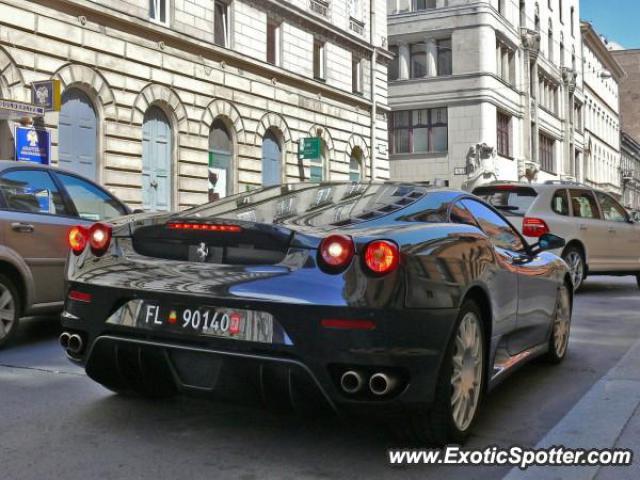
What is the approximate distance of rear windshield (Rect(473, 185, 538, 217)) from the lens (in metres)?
10.3

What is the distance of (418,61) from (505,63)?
6.07m

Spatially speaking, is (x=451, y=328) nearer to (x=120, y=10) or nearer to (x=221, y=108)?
(x=120, y=10)

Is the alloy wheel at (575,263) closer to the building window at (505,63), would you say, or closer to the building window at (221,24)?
the building window at (221,24)

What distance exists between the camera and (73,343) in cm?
362

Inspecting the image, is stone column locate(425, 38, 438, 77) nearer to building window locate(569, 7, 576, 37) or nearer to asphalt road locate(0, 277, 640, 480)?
building window locate(569, 7, 576, 37)

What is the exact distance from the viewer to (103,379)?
12.4 ft

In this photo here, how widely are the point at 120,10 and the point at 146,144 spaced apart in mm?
3389

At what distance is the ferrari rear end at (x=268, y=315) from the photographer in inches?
121

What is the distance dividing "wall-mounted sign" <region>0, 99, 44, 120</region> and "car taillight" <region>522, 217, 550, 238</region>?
383 inches

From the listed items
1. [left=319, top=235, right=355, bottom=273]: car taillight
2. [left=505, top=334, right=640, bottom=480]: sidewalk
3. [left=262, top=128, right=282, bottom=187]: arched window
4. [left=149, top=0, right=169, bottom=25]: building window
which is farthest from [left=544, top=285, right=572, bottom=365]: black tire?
[left=262, top=128, right=282, bottom=187]: arched window

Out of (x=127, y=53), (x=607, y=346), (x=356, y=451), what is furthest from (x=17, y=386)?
(x=127, y=53)

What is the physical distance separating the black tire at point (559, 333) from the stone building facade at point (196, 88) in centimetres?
1312

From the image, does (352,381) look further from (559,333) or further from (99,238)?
(559,333)

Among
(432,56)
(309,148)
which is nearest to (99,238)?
(309,148)
